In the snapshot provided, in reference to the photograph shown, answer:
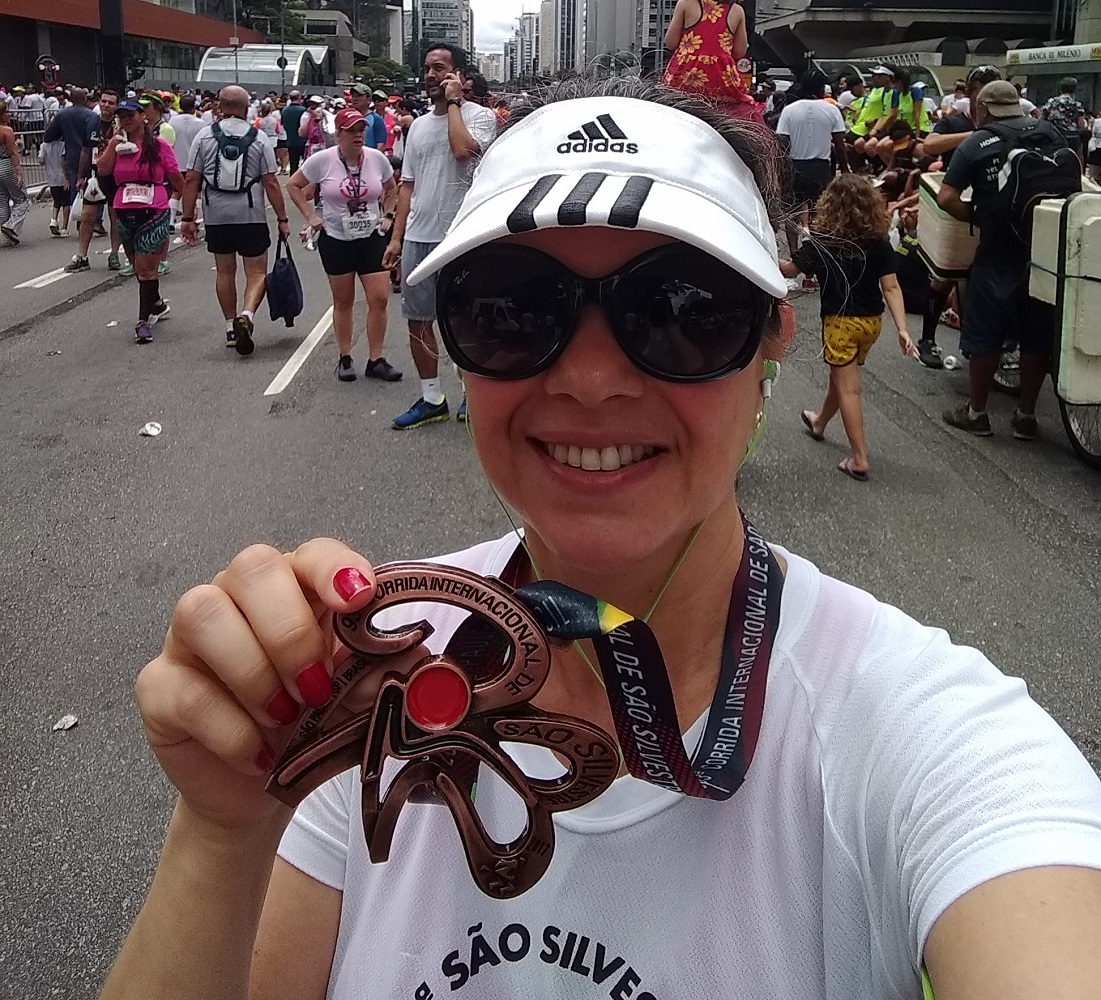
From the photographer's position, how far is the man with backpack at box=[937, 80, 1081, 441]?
6086 mm

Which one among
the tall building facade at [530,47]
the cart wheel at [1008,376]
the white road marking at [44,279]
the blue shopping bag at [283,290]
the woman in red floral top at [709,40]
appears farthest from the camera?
the white road marking at [44,279]

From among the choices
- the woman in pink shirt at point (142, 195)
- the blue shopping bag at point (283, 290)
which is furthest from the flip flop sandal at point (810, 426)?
the woman in pink shirt at point (142, 195)

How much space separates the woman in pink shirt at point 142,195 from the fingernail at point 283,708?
8855 mm

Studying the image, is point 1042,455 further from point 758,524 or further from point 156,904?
point 156,904

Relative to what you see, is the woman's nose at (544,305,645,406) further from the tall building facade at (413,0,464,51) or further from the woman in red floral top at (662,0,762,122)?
the tall building facade at (413,0,464,51)

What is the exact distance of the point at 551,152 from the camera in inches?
50.2

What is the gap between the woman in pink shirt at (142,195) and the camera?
9039 mm

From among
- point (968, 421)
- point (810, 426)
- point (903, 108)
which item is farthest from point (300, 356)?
point (903, 108)

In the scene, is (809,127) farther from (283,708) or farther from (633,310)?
(283,708)

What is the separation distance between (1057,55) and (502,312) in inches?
1172

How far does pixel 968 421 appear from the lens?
651 cm

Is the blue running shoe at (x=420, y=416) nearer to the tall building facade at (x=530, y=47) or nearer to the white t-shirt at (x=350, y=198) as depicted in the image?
the white t-shirt at (x=350, y=198)

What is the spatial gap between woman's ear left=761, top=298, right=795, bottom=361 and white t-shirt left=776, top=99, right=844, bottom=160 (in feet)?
31.4

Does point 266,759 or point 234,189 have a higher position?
point 234,189
